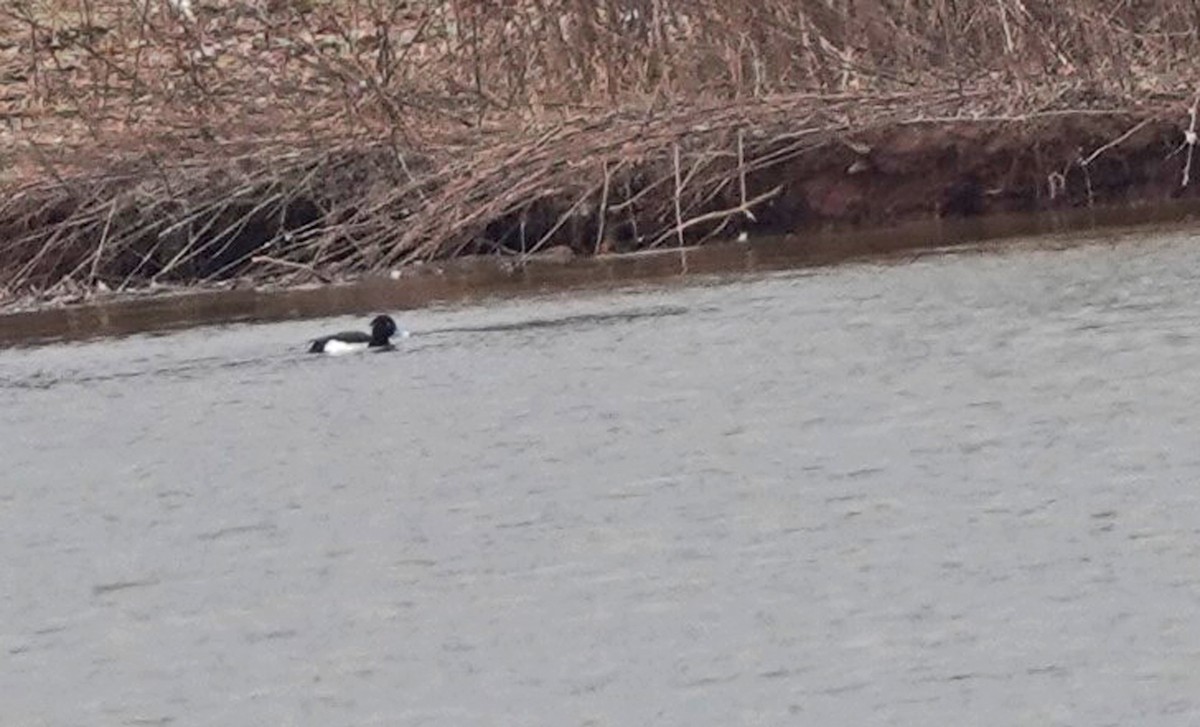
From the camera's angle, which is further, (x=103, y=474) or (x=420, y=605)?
(x=103, y=474)

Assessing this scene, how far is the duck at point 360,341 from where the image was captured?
21.1 meters

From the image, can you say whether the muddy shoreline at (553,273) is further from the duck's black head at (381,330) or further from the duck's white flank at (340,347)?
the duck's white flank at (340,347)

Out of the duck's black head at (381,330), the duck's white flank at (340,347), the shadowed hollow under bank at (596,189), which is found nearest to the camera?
the duck's white flank at (340,347)

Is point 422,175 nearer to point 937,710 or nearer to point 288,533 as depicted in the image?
point 288,533

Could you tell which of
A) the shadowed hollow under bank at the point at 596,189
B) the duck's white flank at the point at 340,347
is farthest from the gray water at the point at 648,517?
the shadowed hollow under bank at the point at 596,189

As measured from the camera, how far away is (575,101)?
28000 mm

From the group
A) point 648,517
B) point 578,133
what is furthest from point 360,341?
point 648,517

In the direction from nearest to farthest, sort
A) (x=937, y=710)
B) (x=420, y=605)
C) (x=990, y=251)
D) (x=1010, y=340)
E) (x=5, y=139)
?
1. (x=937, y=710)
2. (x=420, y=605)
3. (x=1010, y=340)
4. (x=990, y=251)
5. (x=5, y=139)

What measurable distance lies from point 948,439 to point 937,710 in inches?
203

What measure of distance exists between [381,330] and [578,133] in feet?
18.0

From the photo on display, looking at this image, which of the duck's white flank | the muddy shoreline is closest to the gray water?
the duck's white flank

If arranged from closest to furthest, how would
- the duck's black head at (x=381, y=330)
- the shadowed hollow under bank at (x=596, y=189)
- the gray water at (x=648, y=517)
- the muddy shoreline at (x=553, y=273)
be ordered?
the gray water at (x=648, y=517), the duck's black head at (x=381, y=330), the muddy shoreline at (x=553, y=273), the shadowed hollow under bank at (x=596, y=189)

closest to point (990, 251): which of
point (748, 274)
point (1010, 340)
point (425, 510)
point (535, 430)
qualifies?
point (748, 274)

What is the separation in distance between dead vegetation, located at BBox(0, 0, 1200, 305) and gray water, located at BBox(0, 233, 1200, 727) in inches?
156
